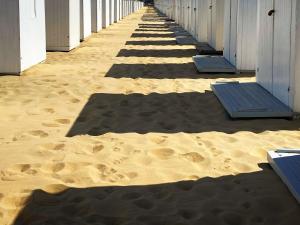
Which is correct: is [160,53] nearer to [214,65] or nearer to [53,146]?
[214,65]

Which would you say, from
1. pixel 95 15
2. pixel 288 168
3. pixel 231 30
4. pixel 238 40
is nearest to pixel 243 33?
pixel 238 40

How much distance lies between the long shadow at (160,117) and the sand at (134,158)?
0.04 ft

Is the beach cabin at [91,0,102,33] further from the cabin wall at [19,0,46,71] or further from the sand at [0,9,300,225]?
the sand at [0,9,300,225]

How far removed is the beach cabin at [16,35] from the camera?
Result: 31.6 feet

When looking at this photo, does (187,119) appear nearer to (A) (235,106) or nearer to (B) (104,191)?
(A) (235,106)

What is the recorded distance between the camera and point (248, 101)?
23.2 ft

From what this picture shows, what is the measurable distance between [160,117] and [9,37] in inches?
177

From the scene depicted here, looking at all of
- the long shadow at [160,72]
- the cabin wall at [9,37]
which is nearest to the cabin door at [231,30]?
the long shadow at [160,72]

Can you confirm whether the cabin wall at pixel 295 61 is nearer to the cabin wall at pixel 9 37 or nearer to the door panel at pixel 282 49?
the door panel at pixel 282 49

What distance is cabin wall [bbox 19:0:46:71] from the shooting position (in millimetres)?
10095

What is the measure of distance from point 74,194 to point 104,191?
0.23 m

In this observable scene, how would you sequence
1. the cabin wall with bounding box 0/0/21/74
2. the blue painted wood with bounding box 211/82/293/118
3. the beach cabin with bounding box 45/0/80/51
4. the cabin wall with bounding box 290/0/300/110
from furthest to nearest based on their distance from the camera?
the beach cabin with bounding box 45/0/80/51
the cabin wall with bounding box 0/0/21/74
the blue painted wood with bounding box 211/82/293/118
the cabin wall with bounding box 290/0/300/110

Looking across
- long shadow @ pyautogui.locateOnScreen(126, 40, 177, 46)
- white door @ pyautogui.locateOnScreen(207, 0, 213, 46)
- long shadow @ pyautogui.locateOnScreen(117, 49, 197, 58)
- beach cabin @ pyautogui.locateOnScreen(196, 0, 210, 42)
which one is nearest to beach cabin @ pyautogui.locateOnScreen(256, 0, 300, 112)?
long shadow @ pyautogui.locateOnScreen(117, 49, 197, 58)

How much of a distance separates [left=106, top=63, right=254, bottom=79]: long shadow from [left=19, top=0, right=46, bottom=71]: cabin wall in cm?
170
